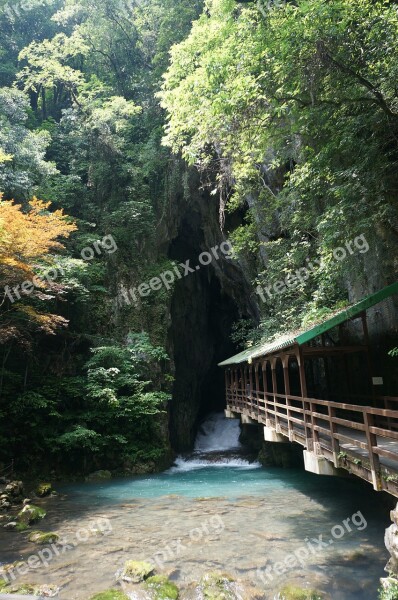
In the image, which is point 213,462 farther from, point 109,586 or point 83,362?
point 109,586

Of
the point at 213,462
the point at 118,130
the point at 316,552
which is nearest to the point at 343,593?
the point at 316,552

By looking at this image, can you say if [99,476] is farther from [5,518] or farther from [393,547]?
[393,547]

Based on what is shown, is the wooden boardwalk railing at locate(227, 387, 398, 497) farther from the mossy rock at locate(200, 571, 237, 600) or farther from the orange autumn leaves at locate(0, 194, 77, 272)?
the orange autumn leaves at locate(0, 194, 77, 272)

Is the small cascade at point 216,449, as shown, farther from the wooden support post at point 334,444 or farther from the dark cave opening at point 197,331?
the wooden support post at point 334,444

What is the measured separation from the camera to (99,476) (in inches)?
561

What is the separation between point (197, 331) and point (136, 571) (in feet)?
61.7

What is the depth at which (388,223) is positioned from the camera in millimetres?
7980

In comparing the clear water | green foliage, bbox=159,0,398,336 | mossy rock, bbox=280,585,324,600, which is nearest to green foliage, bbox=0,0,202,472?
the clear water

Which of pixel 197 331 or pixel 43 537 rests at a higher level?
pixel 197 331

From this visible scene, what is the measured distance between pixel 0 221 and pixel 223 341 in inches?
770

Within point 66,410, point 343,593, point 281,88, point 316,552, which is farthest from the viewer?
point 66,410

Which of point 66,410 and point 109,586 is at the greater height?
point 66,410

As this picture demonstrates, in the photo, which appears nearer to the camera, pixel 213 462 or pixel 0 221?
pixel 0 221

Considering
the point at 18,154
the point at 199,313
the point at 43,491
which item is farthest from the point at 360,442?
the point at 199,313
